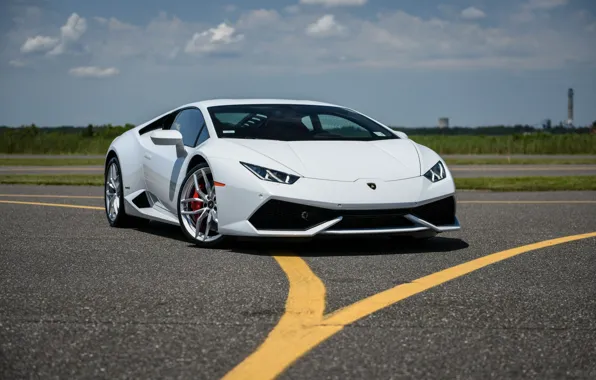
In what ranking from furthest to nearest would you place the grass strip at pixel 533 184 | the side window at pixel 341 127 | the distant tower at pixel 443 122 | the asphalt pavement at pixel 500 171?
1. the distant tower at pixel 443 122
2. the asphalt pavement at pixel 500 171
3. the grass strip at pixel 533 184
4. the side window at pixel 341 127

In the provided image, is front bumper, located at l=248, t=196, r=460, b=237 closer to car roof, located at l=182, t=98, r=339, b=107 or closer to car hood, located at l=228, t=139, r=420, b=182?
car hood, located at l=228, t=139, r=420, b=182

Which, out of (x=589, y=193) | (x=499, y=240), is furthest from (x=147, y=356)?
(x=589, y=193)

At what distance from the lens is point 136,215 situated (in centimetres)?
918

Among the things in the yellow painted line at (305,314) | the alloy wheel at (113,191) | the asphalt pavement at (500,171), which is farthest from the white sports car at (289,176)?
the asphalt pavement at (500,171)

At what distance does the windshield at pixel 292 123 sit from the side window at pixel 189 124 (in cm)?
18

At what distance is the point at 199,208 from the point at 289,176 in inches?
40.9

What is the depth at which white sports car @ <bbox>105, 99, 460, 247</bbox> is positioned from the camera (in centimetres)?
713

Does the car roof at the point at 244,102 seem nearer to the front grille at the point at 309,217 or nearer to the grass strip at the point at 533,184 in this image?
the front grille at the point at 309,217

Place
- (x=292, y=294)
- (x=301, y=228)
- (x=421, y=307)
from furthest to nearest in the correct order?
(x=301, y=228) → (x=292, y=294) → (x=421, y=307)

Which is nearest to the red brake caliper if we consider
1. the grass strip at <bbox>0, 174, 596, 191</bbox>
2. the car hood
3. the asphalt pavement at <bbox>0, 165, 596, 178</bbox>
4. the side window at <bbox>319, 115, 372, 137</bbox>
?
the car hood

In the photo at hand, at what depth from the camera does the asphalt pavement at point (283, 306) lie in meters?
3.84

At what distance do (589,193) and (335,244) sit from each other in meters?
8.03

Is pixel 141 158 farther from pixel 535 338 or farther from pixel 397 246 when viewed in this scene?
pixel 535 338

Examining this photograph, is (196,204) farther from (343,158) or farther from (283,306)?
(283,306)
